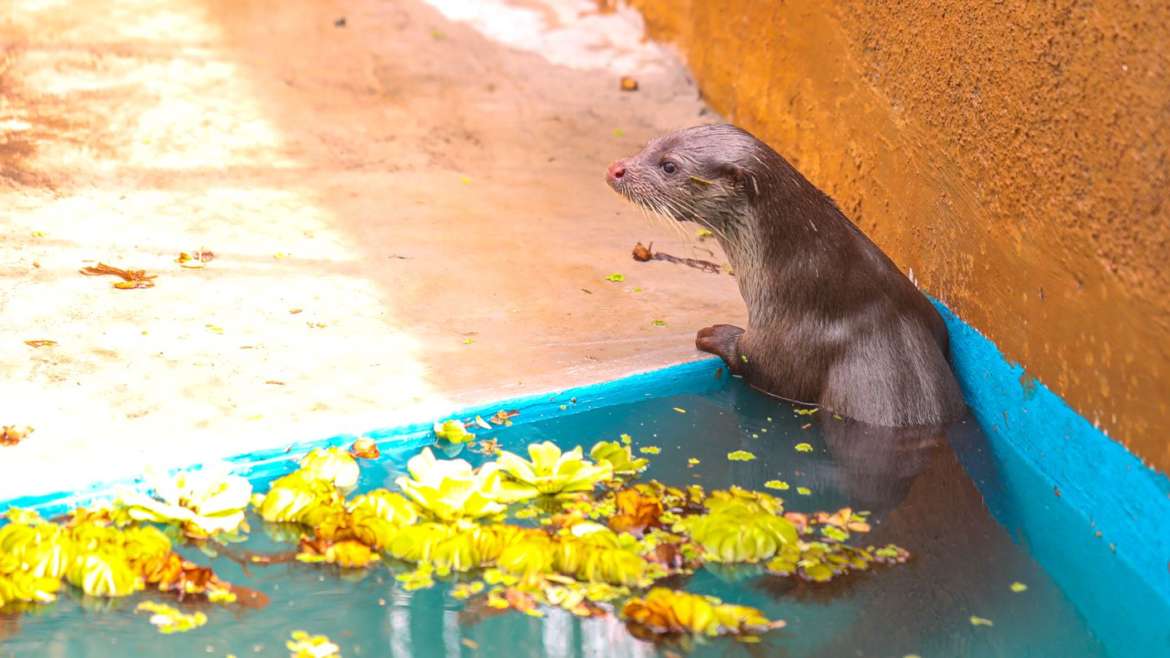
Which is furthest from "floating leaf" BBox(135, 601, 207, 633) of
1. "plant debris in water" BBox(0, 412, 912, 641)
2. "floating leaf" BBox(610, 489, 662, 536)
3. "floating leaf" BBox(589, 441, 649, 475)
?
"floating leaf" BBox(589, 441, 649, 475)

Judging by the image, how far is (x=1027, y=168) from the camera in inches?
147

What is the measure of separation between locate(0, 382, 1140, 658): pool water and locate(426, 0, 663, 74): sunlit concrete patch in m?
4.51

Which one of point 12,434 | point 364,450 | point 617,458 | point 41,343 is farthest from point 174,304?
point 617,458

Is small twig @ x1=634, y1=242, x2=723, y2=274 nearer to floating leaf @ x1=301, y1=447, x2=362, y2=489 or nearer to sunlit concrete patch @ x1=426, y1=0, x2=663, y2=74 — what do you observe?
floating leaf @ x1=301, y1=447, x2=362, y2=489

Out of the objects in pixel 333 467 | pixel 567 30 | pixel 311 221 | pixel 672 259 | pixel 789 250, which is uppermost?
pixel 567 30

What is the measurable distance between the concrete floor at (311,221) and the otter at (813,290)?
491mm

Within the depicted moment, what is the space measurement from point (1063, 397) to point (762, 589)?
3.83ft

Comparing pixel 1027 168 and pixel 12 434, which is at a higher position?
pixel 1027 168

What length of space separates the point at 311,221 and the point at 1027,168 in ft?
9.76

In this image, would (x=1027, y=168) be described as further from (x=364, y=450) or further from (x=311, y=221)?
(x=311, y=221)

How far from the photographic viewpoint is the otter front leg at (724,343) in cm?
430

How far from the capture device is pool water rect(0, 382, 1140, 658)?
2.76 m

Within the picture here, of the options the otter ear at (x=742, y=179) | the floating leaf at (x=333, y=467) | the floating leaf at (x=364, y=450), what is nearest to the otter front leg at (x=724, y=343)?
the otter ear at (x=742, y=179)

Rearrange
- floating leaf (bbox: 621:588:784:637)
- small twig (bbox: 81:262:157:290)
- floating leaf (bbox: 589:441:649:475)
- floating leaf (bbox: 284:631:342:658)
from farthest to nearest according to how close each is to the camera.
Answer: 1. small twig (bbox: 81:262:157:290)
2. floating leaf (bbox: 589:441:649:475)
3. floating leaf (bbox: 621:588:784:637)
4. floating leaf (bbox: 284:631:342:658)
